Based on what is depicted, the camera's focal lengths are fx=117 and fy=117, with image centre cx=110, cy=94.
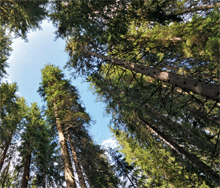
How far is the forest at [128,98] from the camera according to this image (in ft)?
18.4

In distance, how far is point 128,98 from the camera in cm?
800

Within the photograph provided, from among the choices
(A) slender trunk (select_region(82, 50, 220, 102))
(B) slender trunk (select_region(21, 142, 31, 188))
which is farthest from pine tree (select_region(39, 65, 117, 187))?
(A) slender trunk (select_region(82, 50, 220, 102))

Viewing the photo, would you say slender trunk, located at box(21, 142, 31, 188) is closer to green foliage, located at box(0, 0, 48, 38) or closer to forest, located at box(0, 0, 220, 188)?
forest, located at box(0, 0, 220, 188)

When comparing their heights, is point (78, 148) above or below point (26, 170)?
below

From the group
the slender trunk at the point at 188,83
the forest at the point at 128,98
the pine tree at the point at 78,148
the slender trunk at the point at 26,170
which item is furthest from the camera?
the slender trunk at the point at 26,170

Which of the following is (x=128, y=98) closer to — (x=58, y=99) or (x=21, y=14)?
(x=58, y=99)

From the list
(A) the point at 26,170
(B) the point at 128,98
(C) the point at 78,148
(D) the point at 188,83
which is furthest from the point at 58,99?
(D) the point at 188,83

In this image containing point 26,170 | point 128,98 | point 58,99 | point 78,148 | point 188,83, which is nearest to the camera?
point 188,83

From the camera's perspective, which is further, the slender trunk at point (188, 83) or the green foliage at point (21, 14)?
the green foliage at point (21, 14)

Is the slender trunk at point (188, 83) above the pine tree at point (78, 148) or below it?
below

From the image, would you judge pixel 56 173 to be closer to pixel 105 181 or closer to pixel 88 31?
pixel 105 181

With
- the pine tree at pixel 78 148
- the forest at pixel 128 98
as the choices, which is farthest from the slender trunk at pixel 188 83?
the pine tree at pixel 78 148

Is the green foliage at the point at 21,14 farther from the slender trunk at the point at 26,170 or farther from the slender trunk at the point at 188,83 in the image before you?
the slender trunk at the point at 26,170

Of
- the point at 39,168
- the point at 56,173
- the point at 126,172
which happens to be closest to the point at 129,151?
the point at 126,172
